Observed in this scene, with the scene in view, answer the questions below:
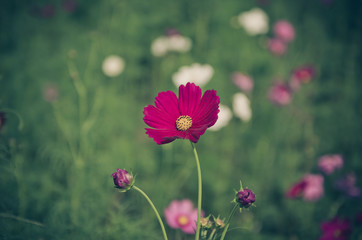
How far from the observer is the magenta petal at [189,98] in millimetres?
570

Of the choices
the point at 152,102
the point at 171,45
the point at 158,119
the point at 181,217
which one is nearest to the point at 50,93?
the point at 152,102

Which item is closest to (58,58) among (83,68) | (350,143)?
(83,68)

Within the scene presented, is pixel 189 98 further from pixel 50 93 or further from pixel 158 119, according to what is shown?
pixel 50 93

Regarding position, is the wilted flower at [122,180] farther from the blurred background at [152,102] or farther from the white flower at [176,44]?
the white flower at [176,44]

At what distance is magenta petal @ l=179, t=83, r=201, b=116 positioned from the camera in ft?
1.87

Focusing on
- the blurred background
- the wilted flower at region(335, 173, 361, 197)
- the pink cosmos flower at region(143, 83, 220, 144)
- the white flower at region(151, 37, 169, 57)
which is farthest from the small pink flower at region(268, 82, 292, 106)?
the pink cosmos flower at region(143, 83, 220, 144)

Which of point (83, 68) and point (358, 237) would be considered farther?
point (83, 68)

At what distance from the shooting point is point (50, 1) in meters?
2.36

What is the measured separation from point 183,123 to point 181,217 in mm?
586

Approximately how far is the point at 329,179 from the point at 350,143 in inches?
12.8

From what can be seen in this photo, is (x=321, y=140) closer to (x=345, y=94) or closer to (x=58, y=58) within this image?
(x=345, y=94)

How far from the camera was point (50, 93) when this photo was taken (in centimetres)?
168

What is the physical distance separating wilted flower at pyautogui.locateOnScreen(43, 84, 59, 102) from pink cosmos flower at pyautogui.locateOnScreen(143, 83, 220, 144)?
4.26 ft

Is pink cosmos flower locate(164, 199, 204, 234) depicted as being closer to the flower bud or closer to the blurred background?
the blurred background
